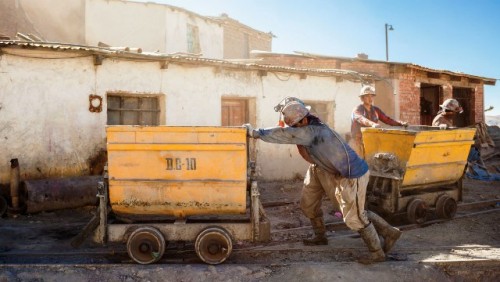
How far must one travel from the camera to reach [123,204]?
4.62 metres

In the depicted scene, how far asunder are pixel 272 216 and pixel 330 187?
271 cm

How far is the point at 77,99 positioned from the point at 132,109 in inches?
50.7

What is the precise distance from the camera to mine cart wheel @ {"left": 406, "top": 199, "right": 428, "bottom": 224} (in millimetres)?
6434

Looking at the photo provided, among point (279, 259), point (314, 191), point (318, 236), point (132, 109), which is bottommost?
point (279, 259)

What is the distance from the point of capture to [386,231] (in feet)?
15.9

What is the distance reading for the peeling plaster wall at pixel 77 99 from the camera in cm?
795

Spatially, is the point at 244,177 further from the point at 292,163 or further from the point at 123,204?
the point at 292,163

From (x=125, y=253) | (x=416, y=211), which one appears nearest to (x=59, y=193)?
(x=125, y=253)

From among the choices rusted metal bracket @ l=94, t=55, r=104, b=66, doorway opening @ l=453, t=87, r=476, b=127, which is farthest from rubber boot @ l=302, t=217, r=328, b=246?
doorway opening @ l=453, t=87, r=476, b=127

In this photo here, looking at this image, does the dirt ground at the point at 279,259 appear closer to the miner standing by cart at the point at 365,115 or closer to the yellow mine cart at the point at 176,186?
the yellow mine cart at the point at 176,186

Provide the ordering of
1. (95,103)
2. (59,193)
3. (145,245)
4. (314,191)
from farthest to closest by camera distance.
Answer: (95,103), (59,193), (314,191), (145,245)

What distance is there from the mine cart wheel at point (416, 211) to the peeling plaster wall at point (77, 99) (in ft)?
17.2

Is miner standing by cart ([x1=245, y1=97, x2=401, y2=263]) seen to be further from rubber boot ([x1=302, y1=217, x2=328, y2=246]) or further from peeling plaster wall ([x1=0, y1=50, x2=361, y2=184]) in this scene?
peeling plaster wall ([x1=0, y1=50, x2=361, y2=184])

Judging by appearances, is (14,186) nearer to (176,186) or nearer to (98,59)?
(98,59)
